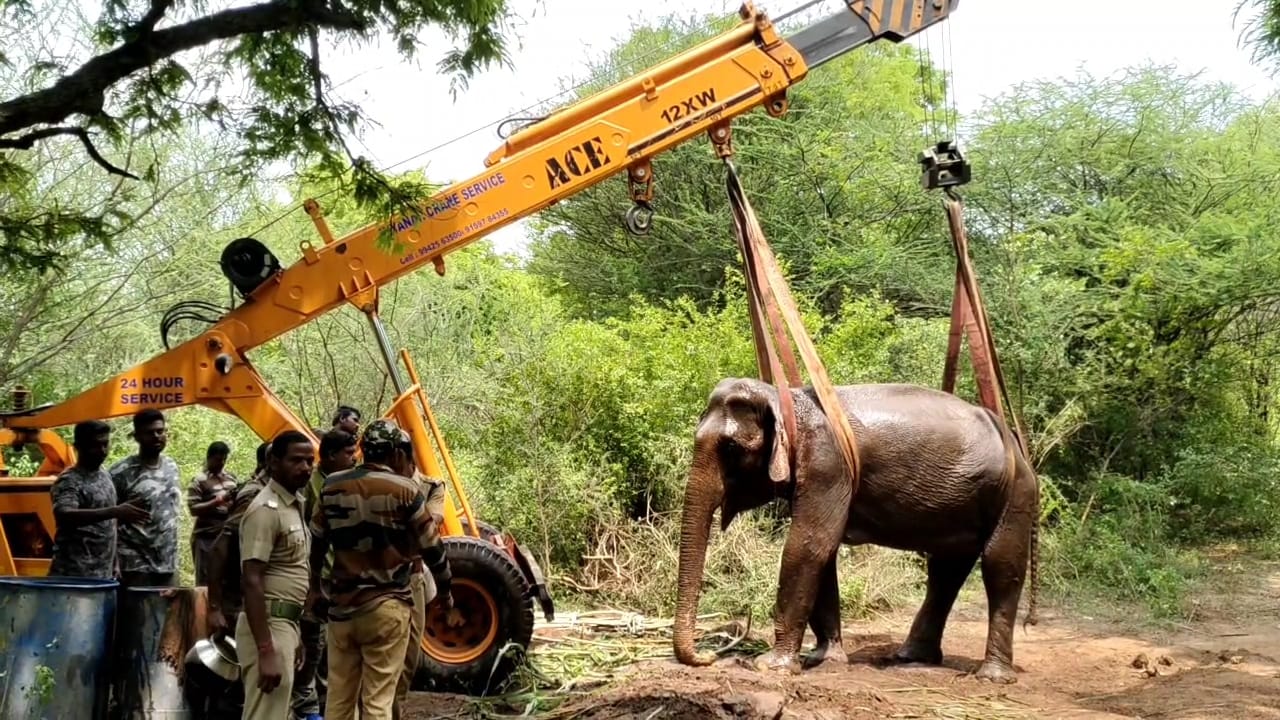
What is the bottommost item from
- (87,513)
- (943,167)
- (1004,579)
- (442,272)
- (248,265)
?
(1004,579)

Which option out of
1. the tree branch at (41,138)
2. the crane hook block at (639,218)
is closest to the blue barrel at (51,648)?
the tree branch at (41,138)

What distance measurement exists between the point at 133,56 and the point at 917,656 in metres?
6.29

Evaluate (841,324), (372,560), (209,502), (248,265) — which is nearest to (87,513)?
(209,502)

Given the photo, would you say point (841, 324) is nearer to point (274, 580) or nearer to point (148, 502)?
point (148, 502)

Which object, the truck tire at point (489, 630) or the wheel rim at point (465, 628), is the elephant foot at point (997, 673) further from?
the wheel rim at point (465, 628)

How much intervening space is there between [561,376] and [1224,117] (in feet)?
A: 39.3

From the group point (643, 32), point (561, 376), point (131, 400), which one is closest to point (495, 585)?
point (131, 400)

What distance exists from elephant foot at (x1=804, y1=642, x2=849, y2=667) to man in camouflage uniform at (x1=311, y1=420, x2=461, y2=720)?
3.63 m

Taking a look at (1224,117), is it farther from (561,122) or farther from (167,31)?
(167,31)

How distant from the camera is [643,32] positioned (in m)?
24.8

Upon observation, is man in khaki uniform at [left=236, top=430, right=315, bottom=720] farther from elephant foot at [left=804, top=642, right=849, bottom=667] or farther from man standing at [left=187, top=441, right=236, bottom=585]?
elephant foot at [left=804, top=642, right=849, bottom=667]

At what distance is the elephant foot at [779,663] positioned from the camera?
305 inches

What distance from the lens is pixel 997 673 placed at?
8102 millimetres

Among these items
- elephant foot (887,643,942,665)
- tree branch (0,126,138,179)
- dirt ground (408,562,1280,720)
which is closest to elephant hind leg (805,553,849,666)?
dirt ground (408,562,1280,720)
